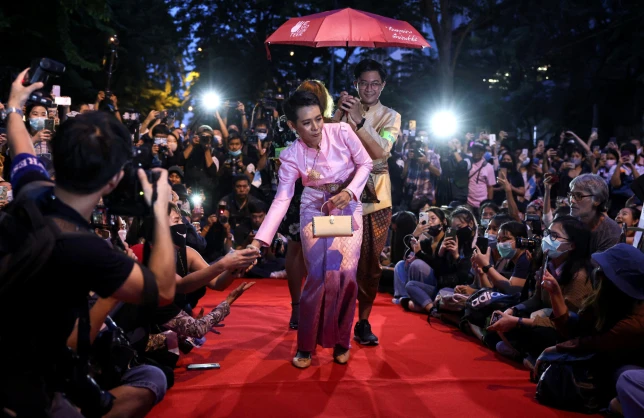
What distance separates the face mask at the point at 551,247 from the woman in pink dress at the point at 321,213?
127 centimetres

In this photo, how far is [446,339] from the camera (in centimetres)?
574

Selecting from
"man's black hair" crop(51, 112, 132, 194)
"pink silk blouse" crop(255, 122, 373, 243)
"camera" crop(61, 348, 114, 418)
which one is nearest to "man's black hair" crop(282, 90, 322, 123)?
"pink silk blouse" crop(255, 122, 373, 243)

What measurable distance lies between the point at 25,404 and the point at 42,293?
13.4 inches

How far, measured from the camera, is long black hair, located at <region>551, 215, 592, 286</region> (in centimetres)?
454

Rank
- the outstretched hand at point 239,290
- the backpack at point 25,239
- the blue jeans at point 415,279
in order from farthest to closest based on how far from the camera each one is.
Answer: the blue jeans at point 415,279, the outstretched hand at point 239,290, the backpack at point 25,239

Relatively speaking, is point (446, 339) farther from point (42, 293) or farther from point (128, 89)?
point (128, 89)

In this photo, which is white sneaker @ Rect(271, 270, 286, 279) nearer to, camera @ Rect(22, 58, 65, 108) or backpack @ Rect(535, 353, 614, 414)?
backpack @ Rect(535, 353, 614, 414)

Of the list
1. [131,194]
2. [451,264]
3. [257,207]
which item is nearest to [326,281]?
[131,194]

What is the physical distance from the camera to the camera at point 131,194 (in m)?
2.41

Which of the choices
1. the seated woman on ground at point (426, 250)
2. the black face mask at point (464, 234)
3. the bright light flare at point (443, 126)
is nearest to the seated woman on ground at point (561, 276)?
the black face mask at point (464, 234)

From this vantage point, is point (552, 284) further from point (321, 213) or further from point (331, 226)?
point (321, 213)

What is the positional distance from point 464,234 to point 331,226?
107 inches

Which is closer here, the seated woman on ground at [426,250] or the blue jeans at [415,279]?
the blue jeans at [415,279]

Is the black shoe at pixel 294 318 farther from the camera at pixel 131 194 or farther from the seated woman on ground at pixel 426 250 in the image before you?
the camera at pixel 131 194
